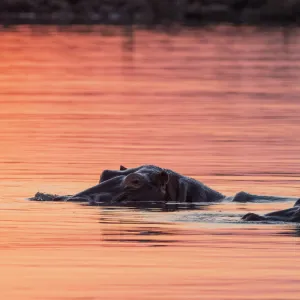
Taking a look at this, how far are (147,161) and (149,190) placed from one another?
396 centimetres

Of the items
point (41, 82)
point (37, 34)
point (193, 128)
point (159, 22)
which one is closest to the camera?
point (193, 128)

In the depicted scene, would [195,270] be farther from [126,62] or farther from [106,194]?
[126,62]

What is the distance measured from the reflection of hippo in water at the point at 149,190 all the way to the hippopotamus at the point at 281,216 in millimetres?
1451

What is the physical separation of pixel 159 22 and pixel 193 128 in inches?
2189

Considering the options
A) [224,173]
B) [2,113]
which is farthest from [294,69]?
[224,173]

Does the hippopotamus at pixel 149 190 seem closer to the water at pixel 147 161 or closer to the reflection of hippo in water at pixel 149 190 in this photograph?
the reflection of hippo in water at pixel 149 190

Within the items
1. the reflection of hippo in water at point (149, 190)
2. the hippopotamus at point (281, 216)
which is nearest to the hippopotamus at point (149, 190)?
the reflection of hippo in water at point (149, 190)

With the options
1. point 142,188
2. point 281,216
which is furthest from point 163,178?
point 281,216

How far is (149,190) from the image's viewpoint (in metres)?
16.8

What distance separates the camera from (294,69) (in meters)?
43.6

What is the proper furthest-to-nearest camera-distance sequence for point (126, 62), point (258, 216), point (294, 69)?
1. point (126, 62)
2. point (294, 69)
3. point (258, 216)

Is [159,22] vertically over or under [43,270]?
over

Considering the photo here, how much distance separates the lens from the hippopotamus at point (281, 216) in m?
15.0

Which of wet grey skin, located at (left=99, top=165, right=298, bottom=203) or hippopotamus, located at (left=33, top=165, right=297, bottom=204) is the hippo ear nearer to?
hippopotamus, located at (left=33, top=165, right=297, bottom=204)
